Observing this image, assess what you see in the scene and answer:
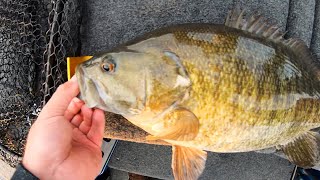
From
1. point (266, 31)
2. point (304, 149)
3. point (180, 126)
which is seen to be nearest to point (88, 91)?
point (180, 126)

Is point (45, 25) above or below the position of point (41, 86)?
above

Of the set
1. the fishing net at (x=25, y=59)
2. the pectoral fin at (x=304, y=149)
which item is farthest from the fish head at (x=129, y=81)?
the pectoral fin at (x=304, y=149)

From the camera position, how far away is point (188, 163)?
1.71 m

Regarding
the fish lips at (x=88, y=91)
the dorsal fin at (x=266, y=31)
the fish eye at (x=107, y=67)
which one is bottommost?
the fish lips at (x=88, y=91)

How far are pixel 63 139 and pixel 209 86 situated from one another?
57cm

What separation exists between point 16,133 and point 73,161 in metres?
0.62

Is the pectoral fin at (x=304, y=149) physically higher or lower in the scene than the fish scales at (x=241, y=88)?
lower

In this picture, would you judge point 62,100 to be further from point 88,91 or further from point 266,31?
point 266,31

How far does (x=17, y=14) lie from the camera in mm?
1934

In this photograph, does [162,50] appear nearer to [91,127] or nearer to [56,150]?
[91,127]

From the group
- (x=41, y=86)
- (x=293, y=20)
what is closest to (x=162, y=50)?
(x=41, y=86)

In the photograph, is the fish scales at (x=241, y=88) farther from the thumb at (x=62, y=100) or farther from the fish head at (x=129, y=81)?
the thumb at (x=62, y=100)

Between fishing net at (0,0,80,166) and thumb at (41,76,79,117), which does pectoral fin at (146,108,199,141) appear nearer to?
thumb at (41,76,79,117)

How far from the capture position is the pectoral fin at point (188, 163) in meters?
1.70
